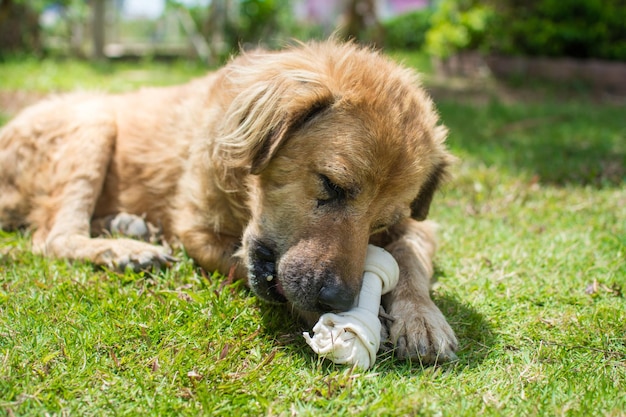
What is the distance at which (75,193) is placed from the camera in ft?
Answer: 14.4

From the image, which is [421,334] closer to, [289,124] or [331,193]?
[331,193]

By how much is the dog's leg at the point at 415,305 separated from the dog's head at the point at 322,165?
1.15ft

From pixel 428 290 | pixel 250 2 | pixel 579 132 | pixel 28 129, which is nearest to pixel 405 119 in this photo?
pixel 428 290

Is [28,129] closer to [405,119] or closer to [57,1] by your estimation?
[405,119]

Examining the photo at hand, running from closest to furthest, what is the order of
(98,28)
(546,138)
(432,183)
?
(432,183) → (546,138) → (98,28)

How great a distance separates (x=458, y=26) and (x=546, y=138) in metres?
7.07

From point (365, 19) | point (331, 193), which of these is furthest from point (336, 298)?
point (365, 19)

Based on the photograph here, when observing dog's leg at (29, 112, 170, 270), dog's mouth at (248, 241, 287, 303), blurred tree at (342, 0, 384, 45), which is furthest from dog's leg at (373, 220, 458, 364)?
blurred tree at (342, 0, 384, 45)

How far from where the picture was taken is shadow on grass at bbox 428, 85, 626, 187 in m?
6.27

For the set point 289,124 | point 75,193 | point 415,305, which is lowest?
point 75,193

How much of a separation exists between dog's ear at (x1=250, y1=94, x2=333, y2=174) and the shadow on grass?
11.6 ft

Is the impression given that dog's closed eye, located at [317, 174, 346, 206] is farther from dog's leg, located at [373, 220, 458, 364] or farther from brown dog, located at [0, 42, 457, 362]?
dog's leg, located at [373, 220, 458, 364]

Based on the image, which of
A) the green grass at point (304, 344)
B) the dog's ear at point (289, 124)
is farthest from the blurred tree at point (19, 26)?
the dog's ear at point (289, 124)

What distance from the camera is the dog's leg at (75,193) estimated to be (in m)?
4.04
